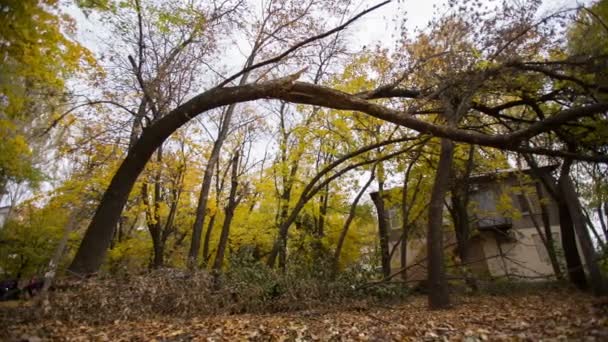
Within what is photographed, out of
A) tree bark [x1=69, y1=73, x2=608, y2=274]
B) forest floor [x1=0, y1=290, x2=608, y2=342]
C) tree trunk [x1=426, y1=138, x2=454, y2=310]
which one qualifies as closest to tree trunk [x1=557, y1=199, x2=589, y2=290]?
tree trunk [x1=426, y1=138, x2=454, y2=310]

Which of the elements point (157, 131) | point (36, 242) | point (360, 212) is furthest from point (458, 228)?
point (36, 242)

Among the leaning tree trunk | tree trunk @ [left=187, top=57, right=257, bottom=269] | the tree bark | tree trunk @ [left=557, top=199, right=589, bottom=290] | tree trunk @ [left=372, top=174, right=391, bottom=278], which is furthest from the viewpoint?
tree trunk @ [left=372, top=174, right=391, bottom=278]

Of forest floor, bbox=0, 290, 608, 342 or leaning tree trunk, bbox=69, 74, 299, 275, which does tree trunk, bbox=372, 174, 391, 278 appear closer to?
forest floor, bbox=0, 290, 608, 342

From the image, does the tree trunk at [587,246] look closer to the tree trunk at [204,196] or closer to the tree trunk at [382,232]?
the tree trunk at [382,232]

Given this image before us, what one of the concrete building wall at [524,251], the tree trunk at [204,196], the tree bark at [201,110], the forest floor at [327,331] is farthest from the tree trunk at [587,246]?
the concrete building wall at [524,251]

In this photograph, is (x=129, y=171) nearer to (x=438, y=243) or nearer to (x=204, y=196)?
(x=204, y=196)

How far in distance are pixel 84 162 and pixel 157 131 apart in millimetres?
7906

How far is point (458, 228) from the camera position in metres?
13.0

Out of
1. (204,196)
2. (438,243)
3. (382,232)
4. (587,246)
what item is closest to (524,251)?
(382,232)

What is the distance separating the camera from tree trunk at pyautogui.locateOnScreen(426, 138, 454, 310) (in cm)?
704

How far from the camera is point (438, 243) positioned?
735cm

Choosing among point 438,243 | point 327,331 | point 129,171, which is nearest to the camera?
point 327,331

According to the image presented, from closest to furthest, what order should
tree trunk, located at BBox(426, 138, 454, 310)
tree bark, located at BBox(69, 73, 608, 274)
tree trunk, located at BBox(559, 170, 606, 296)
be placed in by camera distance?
tree bark, located at BBox(69, 73, 608, 274) → tree trunk, located at BBox(426, 138, 454, 310) → tree trunk, located at BBox(559, 170, 606, 296)

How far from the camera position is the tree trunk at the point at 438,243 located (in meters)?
7.04
